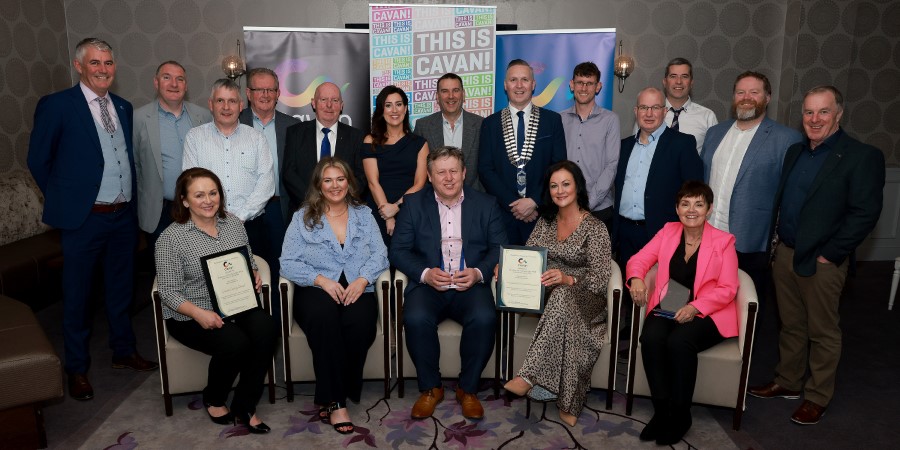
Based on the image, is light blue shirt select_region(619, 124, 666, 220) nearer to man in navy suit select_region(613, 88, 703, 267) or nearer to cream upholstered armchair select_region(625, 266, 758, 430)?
man in navy suit select_region(613, 88, 703, 267)

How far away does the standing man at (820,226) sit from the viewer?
3146 mm

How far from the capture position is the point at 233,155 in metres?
3.94

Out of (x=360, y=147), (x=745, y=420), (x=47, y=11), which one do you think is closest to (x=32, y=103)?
(x=47, y=11)

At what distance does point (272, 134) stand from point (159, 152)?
77 centimetres

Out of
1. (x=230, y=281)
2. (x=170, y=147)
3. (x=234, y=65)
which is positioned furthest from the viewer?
(x=234, y=65)

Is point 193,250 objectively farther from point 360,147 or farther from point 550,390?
point 550,390

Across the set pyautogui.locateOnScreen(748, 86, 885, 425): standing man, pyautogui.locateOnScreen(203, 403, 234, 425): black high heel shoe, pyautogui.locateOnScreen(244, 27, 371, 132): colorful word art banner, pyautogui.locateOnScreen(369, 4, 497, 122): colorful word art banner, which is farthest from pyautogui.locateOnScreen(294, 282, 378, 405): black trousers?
pyautogui.locateOnScreen(244, 27, 371, 132): colorful word art banner

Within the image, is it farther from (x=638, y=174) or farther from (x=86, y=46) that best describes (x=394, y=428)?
(x=86, y=46)

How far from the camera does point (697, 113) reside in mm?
4520

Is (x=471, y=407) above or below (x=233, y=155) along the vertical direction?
below

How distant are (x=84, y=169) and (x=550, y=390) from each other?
298 cm

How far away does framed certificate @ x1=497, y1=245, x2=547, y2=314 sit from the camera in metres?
3.36

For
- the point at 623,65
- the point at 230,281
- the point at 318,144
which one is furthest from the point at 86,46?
the point at 623,65

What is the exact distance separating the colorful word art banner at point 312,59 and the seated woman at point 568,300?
338 centimetres
